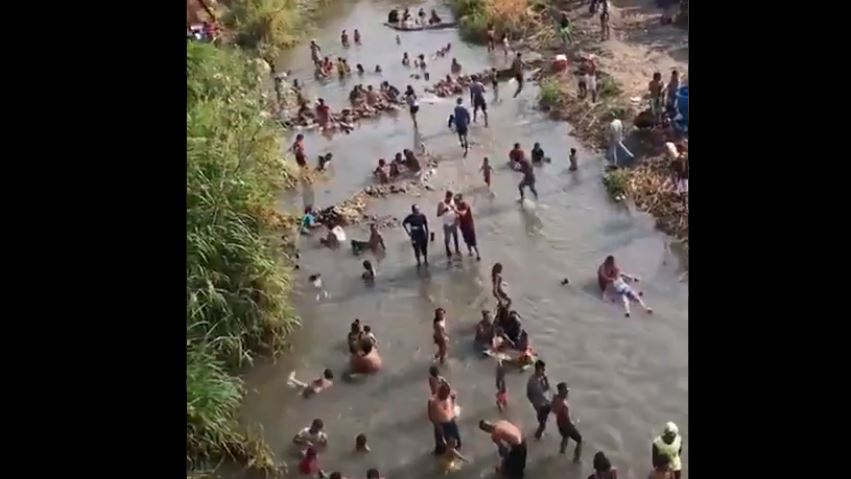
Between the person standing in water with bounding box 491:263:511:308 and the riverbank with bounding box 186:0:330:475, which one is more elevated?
the riverbank with bounding box 186:0:330:475

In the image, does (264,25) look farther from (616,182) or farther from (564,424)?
(564,424)

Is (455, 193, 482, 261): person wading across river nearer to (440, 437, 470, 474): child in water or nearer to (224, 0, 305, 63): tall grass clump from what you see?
(440, 437, 470, 474): child in water

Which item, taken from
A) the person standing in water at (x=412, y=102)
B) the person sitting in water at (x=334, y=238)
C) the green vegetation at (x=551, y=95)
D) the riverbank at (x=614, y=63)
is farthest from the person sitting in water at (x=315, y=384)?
the green vegetation at (x=551, y=95)

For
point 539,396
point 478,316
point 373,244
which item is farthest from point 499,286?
point 539,396

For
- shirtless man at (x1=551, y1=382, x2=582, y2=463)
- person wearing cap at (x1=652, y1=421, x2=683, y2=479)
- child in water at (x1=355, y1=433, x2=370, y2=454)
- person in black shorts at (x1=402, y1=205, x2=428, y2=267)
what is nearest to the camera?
person wearing cap at (x1=652, y1=421, x2=683, y2=479)

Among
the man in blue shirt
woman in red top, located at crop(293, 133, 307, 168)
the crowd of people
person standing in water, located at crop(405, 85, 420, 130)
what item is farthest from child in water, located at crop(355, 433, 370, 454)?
person standing in water, located at crop(405, 85, 420, 130)
